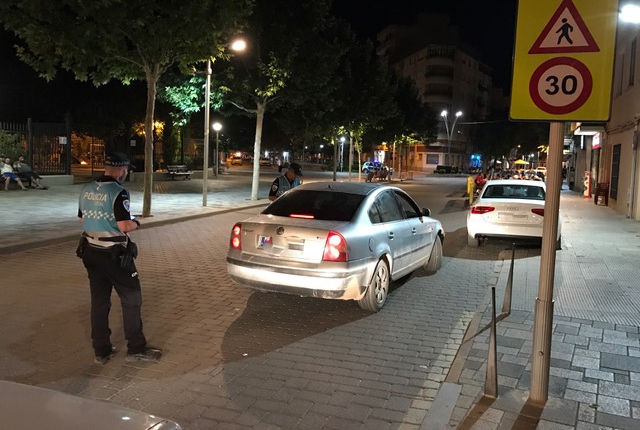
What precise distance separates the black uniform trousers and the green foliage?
2142 cm

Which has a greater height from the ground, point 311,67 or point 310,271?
point 311,67

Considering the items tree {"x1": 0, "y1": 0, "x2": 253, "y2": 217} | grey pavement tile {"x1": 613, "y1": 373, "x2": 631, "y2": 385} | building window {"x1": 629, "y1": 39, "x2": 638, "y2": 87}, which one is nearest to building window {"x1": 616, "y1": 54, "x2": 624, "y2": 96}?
building window {"x1": 629, "y1": 39, "x2": 638, "y2": 87}

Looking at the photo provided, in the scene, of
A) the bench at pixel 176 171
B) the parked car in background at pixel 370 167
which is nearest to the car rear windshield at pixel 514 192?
the bench at pixel 176 171

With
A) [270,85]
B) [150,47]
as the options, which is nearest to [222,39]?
[150,47]

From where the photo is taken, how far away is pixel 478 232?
1155 cm

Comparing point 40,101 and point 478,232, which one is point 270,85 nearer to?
point 478,232

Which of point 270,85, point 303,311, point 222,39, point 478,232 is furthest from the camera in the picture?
point 270,85

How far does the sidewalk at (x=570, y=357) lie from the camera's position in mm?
4117

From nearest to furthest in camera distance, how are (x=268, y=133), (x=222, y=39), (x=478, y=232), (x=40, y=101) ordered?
(x=478, y=232), (x=222, y=39), (x=40, y=101), (x=268, y=133)

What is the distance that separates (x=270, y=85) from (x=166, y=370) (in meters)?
16.5

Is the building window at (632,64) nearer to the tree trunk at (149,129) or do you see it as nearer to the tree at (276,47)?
the tree at (276,47)

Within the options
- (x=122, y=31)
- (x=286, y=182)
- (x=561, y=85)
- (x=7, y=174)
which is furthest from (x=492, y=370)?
(x=7, y=174)

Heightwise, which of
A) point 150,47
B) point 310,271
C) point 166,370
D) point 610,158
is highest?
point 150,47

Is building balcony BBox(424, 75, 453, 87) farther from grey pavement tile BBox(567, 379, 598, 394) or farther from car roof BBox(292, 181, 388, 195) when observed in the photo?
grey pavement tile BBox(567, 379, 598, 394)
